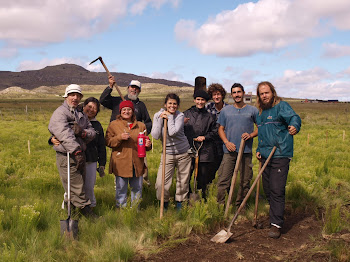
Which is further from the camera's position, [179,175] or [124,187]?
[179,175]

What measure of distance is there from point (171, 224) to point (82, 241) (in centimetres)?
124

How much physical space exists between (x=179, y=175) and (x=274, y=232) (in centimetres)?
173

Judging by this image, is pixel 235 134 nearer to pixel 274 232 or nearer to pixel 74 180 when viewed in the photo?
pixel 274 232

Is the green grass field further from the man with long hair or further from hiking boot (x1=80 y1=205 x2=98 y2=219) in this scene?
the man with long hair

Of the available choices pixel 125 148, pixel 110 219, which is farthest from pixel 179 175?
pixel 110 219

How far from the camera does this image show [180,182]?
17.7ft

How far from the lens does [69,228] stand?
4.18m

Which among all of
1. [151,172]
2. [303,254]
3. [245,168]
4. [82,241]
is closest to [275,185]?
[245,168]

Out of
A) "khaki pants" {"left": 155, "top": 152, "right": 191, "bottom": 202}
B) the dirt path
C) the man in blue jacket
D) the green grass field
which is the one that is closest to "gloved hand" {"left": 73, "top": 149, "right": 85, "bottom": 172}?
the green grass field

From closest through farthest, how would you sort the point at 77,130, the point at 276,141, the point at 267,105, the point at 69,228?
the point at 69,228 < the point at 77,130 < the point at 276,141 < the point at 267,105

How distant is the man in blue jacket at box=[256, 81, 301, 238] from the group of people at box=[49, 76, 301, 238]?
1cm

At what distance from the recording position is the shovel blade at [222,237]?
4316 mm

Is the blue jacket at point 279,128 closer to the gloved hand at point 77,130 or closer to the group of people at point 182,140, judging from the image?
the group of people at point 182,140

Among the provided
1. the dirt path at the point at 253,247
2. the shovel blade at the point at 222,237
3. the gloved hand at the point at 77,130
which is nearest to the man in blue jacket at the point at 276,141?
the dirt path at the point at 253,247
